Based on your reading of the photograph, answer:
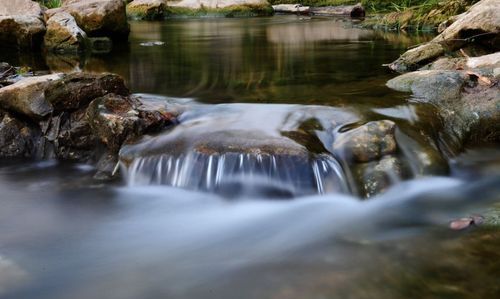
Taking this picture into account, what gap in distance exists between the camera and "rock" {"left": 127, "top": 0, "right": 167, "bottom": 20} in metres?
26.2

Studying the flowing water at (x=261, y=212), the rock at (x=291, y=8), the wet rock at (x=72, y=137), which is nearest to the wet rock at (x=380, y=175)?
the flowing water at (x=261, y=212)

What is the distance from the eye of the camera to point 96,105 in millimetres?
5105

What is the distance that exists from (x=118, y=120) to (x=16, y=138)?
1371 mm

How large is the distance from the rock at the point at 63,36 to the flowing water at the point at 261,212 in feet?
20.8

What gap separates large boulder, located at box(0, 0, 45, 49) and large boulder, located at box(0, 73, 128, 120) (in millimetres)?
7034

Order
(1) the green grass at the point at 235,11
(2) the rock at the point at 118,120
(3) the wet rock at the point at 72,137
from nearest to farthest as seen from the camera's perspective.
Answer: (2) the rock at the point at 118,120 < (3) the wet rock at the point at 72,137 < (1) the green grass at the point at 235,11

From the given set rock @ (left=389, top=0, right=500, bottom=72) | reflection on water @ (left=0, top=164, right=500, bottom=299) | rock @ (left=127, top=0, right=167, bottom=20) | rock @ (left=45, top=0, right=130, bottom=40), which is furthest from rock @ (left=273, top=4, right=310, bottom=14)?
reflection on water @ (left=0, top=164, right=500, bottom=299)

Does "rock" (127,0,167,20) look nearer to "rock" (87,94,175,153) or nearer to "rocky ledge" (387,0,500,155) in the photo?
"rocky ledge" (387,0,500,155)

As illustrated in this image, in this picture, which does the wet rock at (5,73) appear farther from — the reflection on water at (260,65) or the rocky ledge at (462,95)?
the rocky ledge at (462,95)

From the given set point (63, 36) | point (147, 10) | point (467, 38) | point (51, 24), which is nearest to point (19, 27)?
point (51, 24)

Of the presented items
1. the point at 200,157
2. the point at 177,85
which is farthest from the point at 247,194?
the point at 177,85

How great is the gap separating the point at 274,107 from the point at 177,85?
7.14 feet

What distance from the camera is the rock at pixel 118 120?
4.94m

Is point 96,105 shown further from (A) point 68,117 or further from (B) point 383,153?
(B) point 383,153
